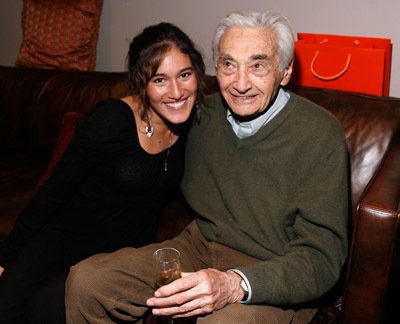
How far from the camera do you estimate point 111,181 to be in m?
1.58

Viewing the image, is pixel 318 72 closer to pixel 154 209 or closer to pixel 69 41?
pixel 154 209

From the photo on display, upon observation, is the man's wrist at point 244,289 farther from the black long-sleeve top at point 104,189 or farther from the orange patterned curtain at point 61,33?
the orange patterned curtain at point 61,33

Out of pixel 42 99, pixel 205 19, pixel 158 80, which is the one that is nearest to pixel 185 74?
pixel 158 80

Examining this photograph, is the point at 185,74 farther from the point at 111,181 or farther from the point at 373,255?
the point at 373,255

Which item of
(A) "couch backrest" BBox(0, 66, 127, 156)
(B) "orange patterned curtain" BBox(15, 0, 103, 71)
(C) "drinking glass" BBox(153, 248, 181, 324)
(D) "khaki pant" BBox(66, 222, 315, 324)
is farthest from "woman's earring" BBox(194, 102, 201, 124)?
(B) "orange patterned curtain" BBox(15, 0, 103, 71)

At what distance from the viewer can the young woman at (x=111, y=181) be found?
1.50 meters

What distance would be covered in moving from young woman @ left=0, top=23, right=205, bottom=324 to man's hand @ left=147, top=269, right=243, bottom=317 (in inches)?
16.9

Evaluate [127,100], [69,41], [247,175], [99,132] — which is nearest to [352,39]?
[247,175]

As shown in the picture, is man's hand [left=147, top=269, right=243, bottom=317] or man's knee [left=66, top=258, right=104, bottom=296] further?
man's knee [left=66, top=258, right=104, bottom=296]

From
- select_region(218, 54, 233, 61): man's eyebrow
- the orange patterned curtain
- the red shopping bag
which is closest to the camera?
select_region(218, 54, 233, 61): man's eyebrow

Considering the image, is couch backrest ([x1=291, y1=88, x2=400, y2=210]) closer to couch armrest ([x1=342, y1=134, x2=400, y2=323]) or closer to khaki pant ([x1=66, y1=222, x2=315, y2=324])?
couch armrest ([x1=342, y1=134, x2=400, y2=323])

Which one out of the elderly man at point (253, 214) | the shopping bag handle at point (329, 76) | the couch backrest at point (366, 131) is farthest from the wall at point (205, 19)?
the elderly man at point (253, 214)

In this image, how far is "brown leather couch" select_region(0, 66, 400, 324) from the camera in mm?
1252

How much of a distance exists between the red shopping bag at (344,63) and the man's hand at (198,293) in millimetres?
1032
